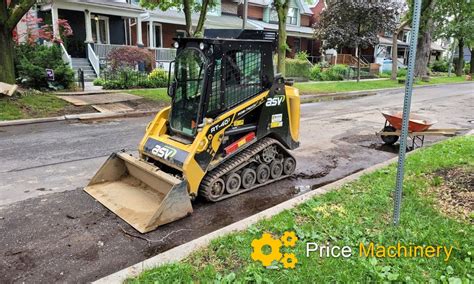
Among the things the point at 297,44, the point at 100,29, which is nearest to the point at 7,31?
the point at 100,29

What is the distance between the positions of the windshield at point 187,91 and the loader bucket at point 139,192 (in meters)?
0.84

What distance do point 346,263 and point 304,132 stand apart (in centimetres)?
735

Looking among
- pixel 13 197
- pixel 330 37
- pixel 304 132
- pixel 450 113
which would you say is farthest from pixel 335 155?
pixel 330 37

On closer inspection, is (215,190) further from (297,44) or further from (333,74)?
(297,44)

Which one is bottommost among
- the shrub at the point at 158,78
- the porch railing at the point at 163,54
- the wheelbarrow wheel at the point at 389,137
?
the wheelbarrow wheel at the point at 389,137

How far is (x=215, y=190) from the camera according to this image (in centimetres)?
559

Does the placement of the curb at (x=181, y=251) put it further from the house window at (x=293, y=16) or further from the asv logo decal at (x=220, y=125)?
the house window at (x=293, y=16)

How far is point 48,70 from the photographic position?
48.4ft

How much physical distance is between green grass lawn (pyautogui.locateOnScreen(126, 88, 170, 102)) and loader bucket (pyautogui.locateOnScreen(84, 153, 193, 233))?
31.8ft

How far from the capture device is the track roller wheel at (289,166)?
6.71 m

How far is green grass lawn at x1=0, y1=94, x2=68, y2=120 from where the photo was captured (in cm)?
1168

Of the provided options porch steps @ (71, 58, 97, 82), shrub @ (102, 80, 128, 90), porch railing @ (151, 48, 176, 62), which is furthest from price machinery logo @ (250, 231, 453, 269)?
porch railing @ (151, 48, 176, 62)

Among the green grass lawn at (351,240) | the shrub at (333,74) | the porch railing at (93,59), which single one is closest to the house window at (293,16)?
the shrub at (333,74)

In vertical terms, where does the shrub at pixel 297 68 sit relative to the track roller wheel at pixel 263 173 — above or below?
above
